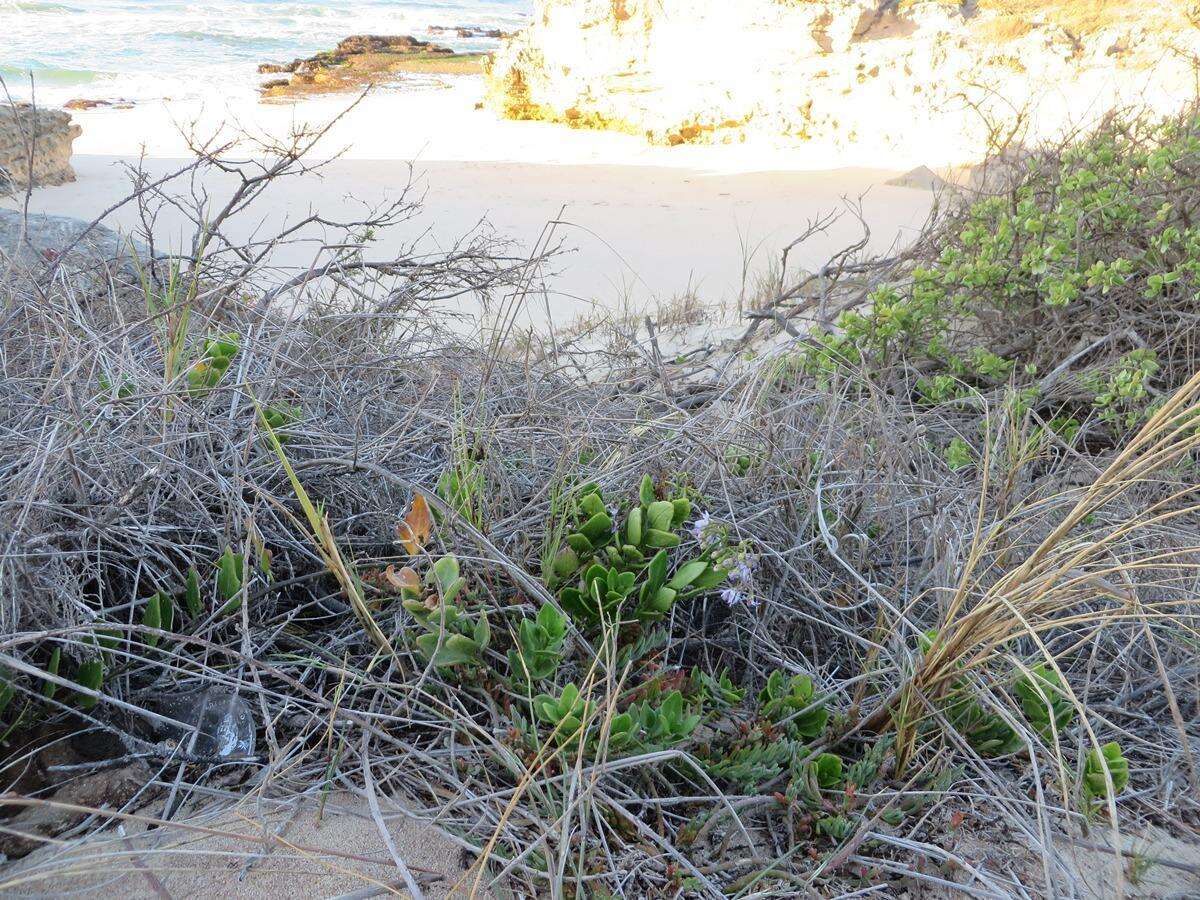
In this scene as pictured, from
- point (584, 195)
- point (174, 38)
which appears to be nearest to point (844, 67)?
point (584, 195)

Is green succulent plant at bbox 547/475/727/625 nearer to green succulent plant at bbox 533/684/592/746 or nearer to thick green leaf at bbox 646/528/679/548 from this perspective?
thick green leaf at bbox 646/528/679/548

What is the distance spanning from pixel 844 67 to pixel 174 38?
2237 centimetres

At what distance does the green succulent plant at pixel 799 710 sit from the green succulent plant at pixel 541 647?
39 cm

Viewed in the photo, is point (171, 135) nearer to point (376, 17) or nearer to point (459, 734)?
point (459, 734)

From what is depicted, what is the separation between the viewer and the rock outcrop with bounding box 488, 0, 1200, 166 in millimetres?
9805

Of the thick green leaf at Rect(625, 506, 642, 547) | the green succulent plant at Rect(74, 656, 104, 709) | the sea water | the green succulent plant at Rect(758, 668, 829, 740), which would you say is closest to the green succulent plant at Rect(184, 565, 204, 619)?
the green succulent plant at Rect(74, 656, 104, 709)

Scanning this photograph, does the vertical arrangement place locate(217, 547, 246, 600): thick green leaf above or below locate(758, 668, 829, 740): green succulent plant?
above

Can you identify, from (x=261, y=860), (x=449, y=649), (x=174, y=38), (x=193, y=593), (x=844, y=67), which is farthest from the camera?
(x=174, y=38)

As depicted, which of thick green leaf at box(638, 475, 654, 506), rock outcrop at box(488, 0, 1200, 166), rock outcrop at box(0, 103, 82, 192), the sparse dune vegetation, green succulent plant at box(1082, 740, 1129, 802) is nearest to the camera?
the sparse dune vegetation

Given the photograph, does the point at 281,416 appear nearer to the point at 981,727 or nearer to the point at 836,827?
the point at 836,827

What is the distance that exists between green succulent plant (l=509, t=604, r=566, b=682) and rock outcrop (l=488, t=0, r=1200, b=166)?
28.7 feet

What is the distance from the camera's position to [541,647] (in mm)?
1597

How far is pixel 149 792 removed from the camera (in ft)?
4.90

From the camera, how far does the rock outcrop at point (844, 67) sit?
9.80 m
